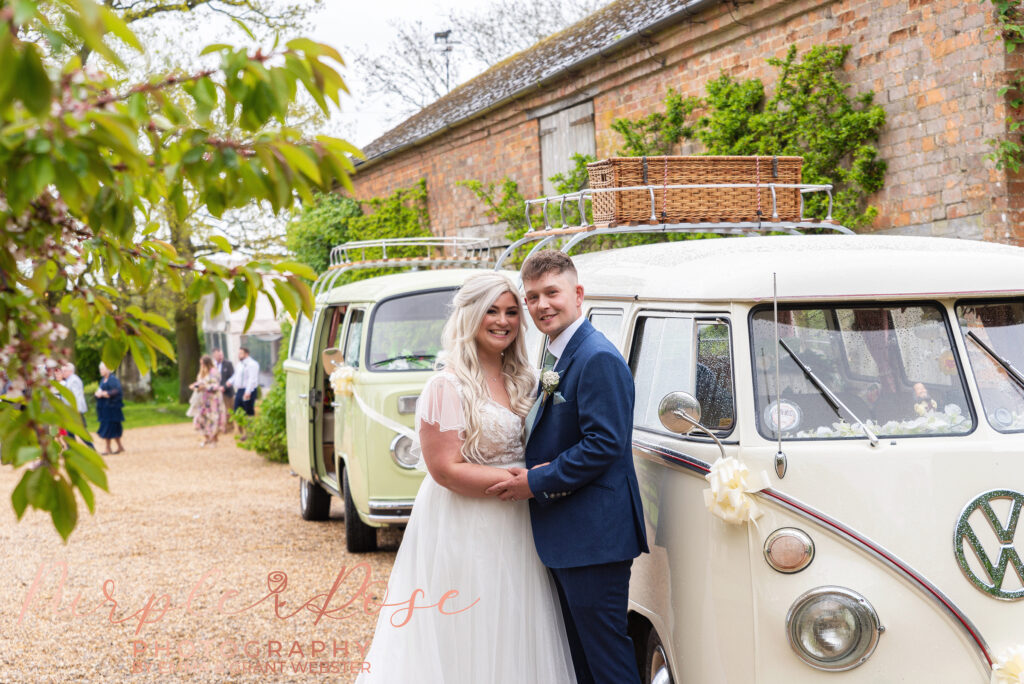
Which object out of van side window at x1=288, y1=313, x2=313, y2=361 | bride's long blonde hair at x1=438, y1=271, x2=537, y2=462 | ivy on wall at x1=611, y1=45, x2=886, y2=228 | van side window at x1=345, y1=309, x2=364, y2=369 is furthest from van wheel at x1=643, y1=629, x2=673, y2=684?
van side window at x1=288, y1=313, x2=313, y2=361

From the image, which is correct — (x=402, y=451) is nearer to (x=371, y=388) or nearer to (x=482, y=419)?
(x=371, y=388)

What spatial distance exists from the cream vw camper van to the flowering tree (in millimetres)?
1660

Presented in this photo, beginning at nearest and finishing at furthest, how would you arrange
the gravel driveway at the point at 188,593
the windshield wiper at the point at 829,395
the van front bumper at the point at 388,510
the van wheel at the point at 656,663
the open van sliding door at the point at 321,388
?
the windshield wiper at the point at 829,395 < the van wheel at the point at 656,663 < the gravel driveway at the point at 188,593 < the van front bumper at the point at 388,510 < the open van sliding door at the point at 321,388

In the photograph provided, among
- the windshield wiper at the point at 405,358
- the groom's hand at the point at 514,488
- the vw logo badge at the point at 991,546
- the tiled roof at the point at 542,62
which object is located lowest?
the vw logo badge at the point at 991,546

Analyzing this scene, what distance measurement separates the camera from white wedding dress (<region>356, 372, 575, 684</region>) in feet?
12.4

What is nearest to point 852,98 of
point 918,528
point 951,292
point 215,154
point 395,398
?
point 395,398

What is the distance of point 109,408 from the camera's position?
1797 cm

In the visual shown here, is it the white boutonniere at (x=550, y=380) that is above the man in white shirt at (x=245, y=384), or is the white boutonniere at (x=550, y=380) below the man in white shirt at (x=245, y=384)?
below

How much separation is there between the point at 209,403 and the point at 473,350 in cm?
1713

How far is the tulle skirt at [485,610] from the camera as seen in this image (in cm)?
379

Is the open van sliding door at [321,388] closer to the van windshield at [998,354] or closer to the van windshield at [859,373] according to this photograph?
the van windshield at [859,373]

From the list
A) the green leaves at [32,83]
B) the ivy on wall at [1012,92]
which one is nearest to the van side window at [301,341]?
the ivy on wall at [1012,92]

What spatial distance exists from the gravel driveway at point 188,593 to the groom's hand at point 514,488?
2.52 metres

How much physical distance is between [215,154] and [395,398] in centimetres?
601
